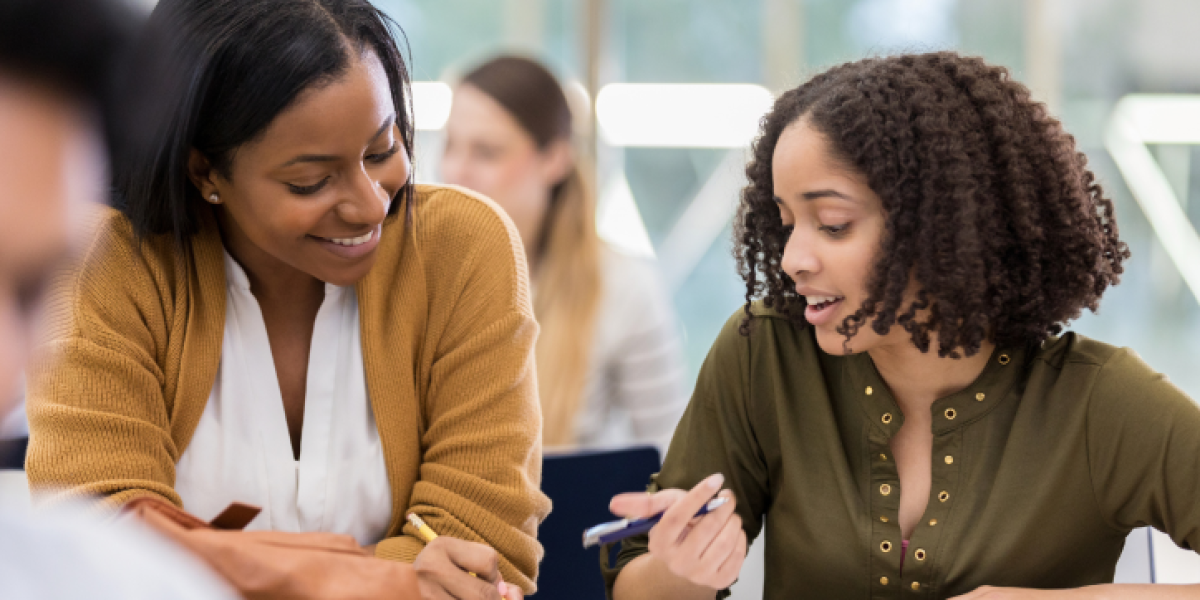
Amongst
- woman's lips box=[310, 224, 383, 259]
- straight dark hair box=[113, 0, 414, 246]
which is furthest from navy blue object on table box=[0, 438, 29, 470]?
woman's lips box=[310, 224, 383, 259]

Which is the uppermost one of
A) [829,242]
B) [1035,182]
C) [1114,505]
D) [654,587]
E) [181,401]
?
[1035,182]

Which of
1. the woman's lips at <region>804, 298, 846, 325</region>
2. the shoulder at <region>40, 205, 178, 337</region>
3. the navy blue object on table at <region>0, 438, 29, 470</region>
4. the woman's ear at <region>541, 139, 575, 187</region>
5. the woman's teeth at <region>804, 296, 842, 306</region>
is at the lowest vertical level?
the navy blue object on table at <region>0, 438, 29, 470</region>

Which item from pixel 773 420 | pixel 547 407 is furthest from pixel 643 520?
pixel 547 407

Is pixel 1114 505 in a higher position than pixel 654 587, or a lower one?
higher

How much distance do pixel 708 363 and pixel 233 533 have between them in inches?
27.4

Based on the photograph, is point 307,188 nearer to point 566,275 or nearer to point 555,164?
point 566,275

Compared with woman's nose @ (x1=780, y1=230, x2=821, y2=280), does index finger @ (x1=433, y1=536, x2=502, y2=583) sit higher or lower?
lower

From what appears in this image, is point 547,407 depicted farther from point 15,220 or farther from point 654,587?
point 15,220

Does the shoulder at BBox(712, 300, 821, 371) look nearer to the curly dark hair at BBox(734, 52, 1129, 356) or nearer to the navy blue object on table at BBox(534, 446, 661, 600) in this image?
the curly dark hair at BBox(734, 52, 1129, 356)

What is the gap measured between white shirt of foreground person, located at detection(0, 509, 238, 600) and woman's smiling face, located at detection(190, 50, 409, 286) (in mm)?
849

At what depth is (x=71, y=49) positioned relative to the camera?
1.65 feet

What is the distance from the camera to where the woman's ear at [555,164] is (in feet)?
8.29

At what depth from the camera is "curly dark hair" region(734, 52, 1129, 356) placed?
1191mm

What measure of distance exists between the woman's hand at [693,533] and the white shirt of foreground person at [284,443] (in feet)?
1.36
